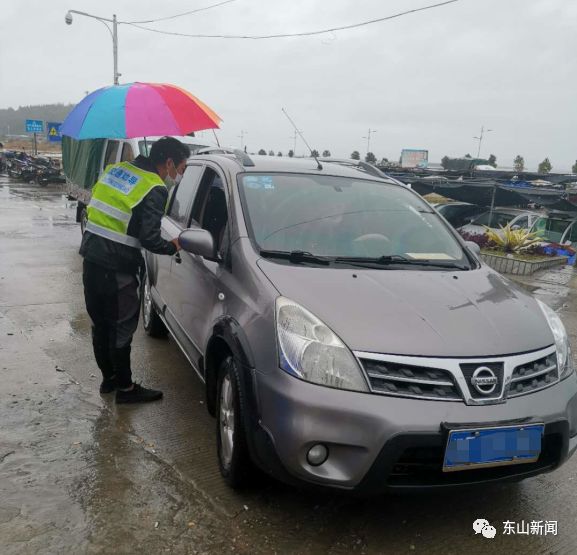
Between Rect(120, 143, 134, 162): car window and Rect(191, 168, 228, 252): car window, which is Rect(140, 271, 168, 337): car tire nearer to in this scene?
Rect(191, 168, 228, 252): car window

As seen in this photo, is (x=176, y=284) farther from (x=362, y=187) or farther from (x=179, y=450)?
(x=362, y=187)

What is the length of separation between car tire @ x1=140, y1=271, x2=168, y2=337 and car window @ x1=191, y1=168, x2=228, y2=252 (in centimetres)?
147

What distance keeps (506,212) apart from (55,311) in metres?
11.0

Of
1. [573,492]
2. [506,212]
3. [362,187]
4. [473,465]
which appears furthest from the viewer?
[506,212]

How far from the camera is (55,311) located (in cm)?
591

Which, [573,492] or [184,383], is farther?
[184,383]

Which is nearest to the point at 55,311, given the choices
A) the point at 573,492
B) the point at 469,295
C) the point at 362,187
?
the point at 362,187

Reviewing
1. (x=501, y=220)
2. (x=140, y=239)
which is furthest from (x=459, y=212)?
(x=140, y=239)

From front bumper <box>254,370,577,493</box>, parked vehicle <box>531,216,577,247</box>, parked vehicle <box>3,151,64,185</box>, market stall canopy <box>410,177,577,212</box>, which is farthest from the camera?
parked vehicle <box>3,151,64,185</box>

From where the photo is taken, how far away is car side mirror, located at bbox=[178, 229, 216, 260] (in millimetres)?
3107

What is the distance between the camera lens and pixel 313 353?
2.35 meters

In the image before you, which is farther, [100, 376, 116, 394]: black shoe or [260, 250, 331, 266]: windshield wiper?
[100, 376, 116, 394]: black shoe

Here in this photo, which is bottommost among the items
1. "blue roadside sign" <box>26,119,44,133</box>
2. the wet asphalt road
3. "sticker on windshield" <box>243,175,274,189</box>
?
the wet asphalt road

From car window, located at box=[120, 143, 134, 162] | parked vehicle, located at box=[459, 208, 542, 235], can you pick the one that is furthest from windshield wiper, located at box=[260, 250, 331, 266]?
parked vehicle, located at box=[459, 208, 542, 235]
